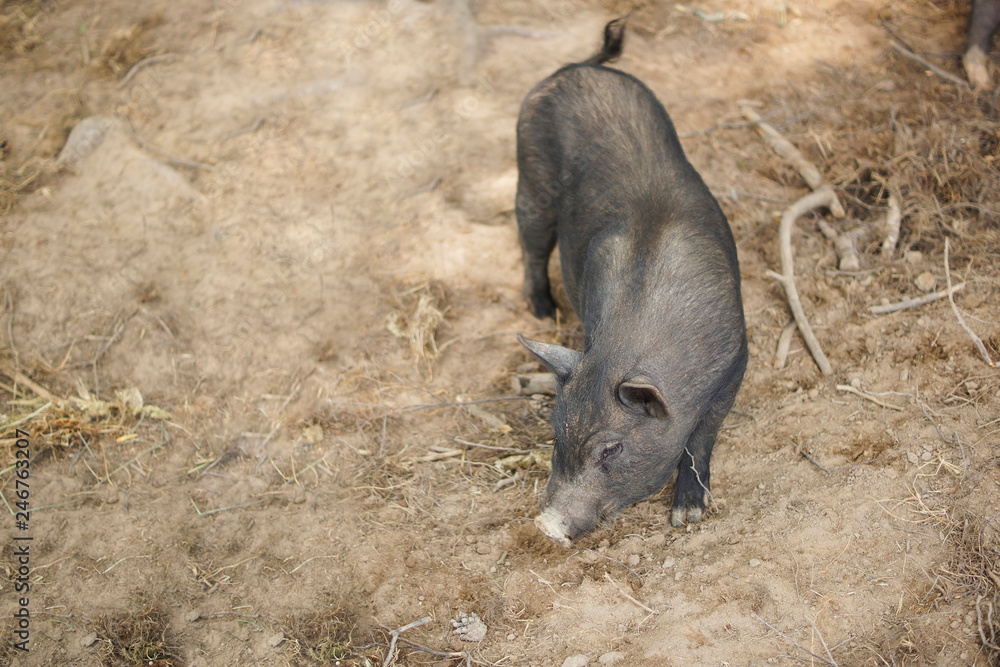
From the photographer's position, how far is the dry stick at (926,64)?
5824mm

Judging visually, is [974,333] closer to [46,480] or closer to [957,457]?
[957,457]

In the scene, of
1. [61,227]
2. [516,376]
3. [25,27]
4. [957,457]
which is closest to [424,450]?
[516,376]

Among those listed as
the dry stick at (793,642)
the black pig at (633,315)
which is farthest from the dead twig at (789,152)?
the dry stick at (793,642)

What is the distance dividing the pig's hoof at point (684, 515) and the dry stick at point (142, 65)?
676cm

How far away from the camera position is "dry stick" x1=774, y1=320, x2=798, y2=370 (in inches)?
167

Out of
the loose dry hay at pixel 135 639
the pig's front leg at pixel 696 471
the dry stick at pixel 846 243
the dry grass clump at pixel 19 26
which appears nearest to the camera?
the loose dry hay at pixel 135 639

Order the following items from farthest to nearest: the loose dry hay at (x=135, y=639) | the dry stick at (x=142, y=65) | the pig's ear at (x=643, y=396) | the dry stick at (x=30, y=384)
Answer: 1. the dry stick at (x=142, y=65)
2. the dry stick at (x=30, y=384)
3. the loose dry hay at (x=135, y=639)
4. the pig's ear at (x=643, y=396)

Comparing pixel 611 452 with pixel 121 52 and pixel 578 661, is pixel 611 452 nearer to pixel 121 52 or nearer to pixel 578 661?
pixel 578 661

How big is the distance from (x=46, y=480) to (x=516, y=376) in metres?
3.04

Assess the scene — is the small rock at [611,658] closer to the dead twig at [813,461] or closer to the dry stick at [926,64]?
the dead twig at [813,461]

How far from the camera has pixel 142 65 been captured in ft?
23.1

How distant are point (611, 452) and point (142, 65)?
669 centimetres

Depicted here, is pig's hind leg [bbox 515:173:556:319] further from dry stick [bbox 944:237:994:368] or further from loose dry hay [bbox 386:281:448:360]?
dry stick [bbox 944:237:994:368]

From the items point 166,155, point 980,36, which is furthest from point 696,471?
point 166,155
